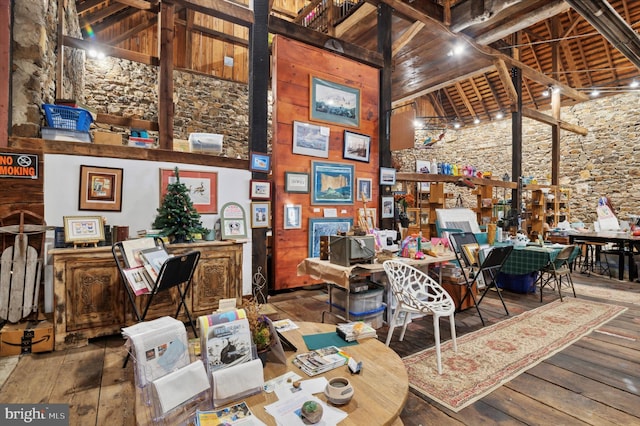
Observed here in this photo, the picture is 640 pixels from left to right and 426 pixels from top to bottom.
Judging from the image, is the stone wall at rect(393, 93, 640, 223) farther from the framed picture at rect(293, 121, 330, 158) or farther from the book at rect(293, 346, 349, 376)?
the book at rect(293, 346, 349, 376)

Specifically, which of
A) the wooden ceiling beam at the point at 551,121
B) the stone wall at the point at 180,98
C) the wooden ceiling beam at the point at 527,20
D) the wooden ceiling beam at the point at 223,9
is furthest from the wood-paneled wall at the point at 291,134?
the wooden ceiling beam at the point at 551,121

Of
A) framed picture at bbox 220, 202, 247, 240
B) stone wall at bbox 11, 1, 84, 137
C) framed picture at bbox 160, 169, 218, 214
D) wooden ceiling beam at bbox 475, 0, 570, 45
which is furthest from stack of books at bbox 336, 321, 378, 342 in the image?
wooden ceiling beam at bbox 475, 0, 570, 45

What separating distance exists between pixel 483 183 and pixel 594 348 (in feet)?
16.8

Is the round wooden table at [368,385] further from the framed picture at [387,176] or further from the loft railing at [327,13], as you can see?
the loft railing at [327,13]

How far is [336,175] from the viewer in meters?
5.49

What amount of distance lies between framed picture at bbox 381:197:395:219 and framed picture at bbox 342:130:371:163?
0.82 meters

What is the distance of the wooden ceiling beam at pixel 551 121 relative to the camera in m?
9.09

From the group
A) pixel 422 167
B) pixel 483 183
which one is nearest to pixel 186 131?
pixel 422 167

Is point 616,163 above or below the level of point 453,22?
below

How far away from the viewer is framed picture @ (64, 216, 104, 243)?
9.99 feet

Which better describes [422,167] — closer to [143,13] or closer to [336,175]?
[336,175]

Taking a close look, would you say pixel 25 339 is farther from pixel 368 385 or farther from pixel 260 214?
pixel 368 385

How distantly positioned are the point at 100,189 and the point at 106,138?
0.60m

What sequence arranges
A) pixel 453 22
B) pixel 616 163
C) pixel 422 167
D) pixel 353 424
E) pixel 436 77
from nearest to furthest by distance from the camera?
1. pixel 353 424
2. pixel 453 22
3. pixel 422 167
4. pixel 436 77
5. pixel 616 163
